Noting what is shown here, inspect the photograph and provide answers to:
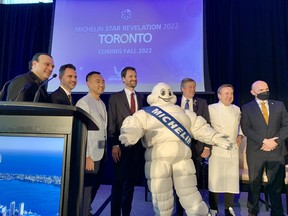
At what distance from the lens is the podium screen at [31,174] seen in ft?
3.02

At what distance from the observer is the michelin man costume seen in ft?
7.43

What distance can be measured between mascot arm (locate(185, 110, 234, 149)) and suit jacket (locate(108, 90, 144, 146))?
Answer: 2.06ft

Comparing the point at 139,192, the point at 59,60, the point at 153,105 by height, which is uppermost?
the point at 59,60

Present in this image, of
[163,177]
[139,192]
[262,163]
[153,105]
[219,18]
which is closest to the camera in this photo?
[163,177]

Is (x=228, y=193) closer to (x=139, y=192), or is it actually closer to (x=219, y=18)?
(x=139, y=192)

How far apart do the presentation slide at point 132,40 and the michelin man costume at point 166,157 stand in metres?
1.90

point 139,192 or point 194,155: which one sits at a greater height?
point 194,155

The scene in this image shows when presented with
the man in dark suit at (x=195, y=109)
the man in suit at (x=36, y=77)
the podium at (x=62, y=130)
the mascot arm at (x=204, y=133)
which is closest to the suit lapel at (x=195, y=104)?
the man in dark suit at (x=195, y=109)

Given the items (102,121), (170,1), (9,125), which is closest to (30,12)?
(170,1)

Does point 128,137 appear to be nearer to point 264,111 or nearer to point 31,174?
point 31,174

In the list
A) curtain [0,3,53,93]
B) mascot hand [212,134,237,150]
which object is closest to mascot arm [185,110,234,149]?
mascot hand [212,134,237,150]

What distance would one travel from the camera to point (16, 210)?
0.92 m

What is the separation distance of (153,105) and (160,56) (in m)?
1.98

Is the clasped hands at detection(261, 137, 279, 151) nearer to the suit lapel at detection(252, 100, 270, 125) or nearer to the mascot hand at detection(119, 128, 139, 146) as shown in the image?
the suit lapel at detection(252, 100, 270, 125)
